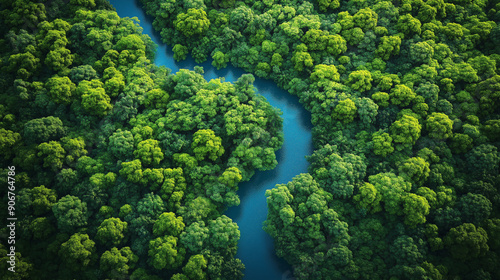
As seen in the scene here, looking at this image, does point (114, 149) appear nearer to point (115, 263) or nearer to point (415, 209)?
point (115, 263)

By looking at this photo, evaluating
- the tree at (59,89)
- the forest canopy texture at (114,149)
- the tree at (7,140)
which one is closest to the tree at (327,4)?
the forest canopy texture at (114,149)

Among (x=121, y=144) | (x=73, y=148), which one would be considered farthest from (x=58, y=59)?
(x=121, y=144)

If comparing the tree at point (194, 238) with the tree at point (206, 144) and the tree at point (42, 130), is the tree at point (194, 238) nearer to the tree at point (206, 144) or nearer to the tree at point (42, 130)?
the tree at point (206, 144)

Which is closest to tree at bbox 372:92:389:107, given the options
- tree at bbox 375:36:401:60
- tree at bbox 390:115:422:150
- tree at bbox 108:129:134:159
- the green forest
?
the green forest

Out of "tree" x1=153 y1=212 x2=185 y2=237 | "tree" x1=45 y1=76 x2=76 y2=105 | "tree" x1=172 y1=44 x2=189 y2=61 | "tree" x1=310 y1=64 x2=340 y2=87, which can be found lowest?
"tree" x1=153 y1=212 x2=185 y2=237

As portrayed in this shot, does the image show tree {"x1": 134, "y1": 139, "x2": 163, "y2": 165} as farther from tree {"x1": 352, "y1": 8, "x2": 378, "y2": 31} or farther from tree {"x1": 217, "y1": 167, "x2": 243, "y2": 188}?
tree {"x1": 352, "y1": 8, "x2": 378, "y2": 31}
